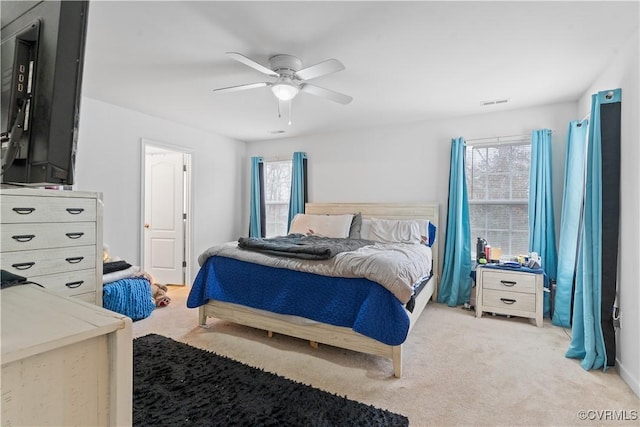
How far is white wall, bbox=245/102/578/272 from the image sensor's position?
343 centimetres

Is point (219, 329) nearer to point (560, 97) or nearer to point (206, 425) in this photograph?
point (206, 425)

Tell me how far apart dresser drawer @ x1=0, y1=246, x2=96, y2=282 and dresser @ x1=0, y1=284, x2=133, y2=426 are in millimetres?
1542

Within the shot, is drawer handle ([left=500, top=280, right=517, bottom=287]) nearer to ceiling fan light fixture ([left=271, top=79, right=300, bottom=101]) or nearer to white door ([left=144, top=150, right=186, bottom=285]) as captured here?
ceiling fan light fixture ([left=271, top=79, right=300, bottom=101])

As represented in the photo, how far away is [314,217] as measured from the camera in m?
4.18

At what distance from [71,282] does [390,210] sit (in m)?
3.35

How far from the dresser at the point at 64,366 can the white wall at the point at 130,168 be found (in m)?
3.44

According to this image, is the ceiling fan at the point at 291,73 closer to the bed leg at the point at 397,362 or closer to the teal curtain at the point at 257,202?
the bed leg at the point at 397,362

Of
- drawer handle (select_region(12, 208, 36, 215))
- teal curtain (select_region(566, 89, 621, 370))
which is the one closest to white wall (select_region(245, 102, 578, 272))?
teal curtain (select_region(566, 89, 621, 370))

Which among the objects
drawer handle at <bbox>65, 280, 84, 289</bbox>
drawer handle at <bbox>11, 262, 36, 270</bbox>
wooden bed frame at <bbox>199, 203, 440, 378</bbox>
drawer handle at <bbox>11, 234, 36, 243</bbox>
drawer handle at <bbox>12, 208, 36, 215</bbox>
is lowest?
wooden bed frame at <bbox>199, 203, 440, 378</bbox>

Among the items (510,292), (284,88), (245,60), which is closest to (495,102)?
(510,292)

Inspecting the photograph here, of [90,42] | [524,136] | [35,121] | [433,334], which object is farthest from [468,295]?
Answer: [90,42]

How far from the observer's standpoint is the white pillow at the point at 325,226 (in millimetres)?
3891

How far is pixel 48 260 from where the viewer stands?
1805 millimetres

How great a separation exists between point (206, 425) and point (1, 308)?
1.43 m
